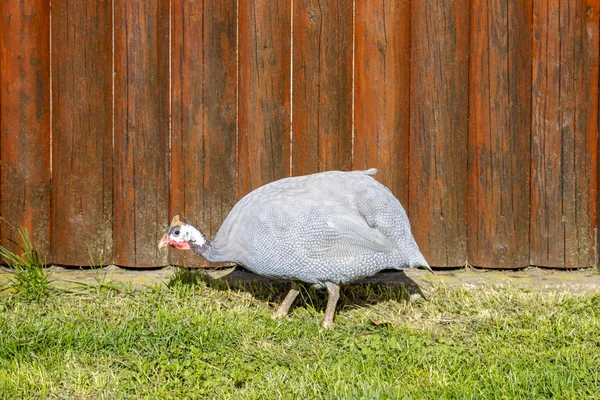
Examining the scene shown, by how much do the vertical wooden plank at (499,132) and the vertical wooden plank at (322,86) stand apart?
2.49 feet

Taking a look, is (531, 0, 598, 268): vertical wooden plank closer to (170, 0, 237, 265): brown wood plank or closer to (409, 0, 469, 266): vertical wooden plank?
(409, 0, 469, 266): vertical wooden plank

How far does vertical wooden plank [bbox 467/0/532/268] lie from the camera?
17.6 feet

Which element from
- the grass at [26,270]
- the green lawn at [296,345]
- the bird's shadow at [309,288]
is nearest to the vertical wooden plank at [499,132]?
the green lawn at [296,345]

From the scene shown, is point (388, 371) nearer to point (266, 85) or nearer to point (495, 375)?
point (495, 375)

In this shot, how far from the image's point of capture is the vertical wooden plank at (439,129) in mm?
5371

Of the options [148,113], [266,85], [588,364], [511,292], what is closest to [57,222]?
[148,113]

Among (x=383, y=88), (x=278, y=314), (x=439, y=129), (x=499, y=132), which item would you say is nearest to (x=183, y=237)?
(x=278, y=314)

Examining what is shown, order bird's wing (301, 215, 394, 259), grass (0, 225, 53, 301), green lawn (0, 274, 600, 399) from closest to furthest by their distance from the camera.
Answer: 1. green lawn (0, 274, 600, 399)
2. bird's wing (301, 215, 394, 259)
3. grass (0, 225, 53, 301)

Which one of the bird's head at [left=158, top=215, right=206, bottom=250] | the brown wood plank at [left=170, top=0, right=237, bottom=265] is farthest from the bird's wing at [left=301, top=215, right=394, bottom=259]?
the brown wood plank at [left=170, top=0, right=237, bottom=265]

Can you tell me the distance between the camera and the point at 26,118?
5391mm

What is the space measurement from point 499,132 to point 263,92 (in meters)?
1.44

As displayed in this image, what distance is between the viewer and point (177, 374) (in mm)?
4125

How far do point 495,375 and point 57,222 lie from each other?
2.85 metres

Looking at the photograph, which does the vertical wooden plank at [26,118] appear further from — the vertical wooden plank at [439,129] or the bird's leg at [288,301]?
the vertical wooden plank at [439,129]
